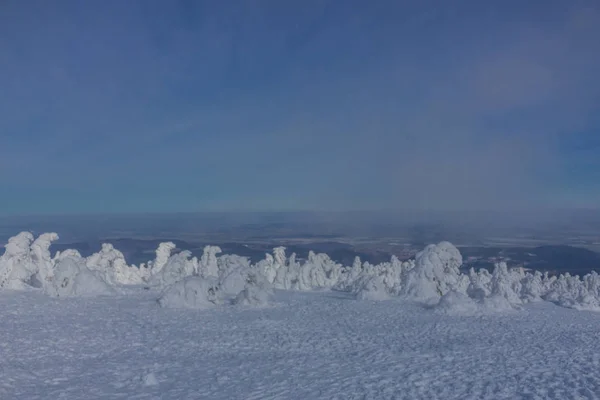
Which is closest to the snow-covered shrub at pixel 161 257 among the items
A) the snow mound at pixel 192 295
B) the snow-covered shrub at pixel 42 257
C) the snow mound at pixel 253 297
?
the snow-covered shrub at pixel 42 257

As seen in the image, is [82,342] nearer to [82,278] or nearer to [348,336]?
[348,336]

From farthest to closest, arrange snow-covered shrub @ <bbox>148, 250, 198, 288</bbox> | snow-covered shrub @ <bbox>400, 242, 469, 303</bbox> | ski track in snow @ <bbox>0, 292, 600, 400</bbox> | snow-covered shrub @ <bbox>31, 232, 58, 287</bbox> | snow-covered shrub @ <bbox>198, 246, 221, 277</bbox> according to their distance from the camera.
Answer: snow-covered shrub @ <bbox>198, 246, 221, 277</bbox>
snow-covered shrub @ <bbox>148, 250, 198, 288</bbox>
snow-covered shrub @ <bbox>31, 232, 58, 287</bbox>
snow-covered shrub @ <bbox>400, 242, 469, 303</bbox>
ski track in snow @ <bbox>0, 292, 600, 400</bbox>

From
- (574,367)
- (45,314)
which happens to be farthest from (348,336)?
(45,314)

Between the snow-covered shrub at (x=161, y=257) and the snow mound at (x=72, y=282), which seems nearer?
the snow mound at (x=72, y=282)

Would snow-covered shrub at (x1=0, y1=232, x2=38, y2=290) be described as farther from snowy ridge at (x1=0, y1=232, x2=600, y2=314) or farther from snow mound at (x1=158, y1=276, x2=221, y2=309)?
snow mound at (x1=158, y1=276, x2=221, y2=309)

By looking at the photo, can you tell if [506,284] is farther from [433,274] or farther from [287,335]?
[287,335]

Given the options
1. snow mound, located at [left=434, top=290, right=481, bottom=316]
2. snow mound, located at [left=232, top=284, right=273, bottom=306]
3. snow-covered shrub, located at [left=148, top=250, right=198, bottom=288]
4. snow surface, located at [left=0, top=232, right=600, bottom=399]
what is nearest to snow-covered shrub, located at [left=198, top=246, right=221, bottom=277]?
snow-covered shrub, located at [left=148, top=250, right=198, bottom=288]

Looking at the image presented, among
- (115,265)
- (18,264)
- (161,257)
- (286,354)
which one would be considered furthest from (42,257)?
(286,354)

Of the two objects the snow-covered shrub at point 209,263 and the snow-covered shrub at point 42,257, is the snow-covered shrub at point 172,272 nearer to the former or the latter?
the snow-covered shrub at point 209,263
